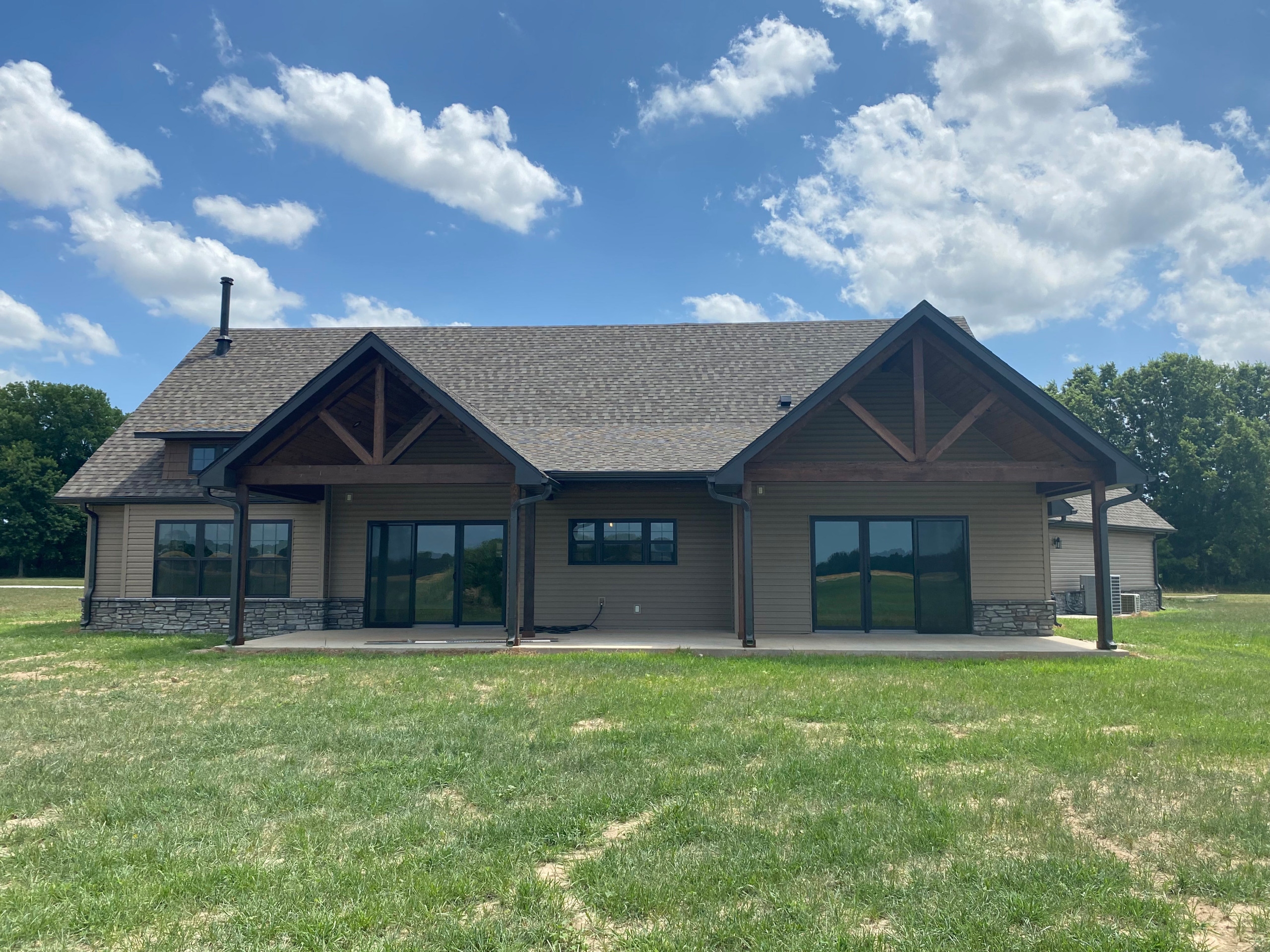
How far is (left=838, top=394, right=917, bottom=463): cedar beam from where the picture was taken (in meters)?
11.5

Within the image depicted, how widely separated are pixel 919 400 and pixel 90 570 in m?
16.0

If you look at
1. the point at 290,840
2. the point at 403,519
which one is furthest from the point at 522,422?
the point at 290,840

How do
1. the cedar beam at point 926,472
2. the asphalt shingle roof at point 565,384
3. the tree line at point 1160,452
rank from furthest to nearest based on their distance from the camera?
the tree line at point 1160,452, the asphalt shingle roof at point 565,384, the cedar beam at point 926,472

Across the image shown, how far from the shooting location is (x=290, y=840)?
4277 millimetres

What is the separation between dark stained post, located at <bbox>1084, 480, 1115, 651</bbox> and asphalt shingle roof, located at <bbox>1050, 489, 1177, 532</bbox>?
712 centimetres

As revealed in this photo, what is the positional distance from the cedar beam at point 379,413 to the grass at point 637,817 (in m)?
4.47

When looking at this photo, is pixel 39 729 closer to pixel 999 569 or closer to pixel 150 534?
pixel 150 534

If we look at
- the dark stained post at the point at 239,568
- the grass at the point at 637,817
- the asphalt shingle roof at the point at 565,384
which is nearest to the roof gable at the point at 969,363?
the asphalt shingle roof at the point at 565,384

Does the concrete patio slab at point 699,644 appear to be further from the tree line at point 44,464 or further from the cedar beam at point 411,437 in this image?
the tree line at point 44,464

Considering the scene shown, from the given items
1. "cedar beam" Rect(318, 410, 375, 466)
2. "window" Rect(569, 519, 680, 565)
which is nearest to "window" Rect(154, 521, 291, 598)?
"cedar beam" Rect(318, 410, 375, 466)

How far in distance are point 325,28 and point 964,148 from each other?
11.1 m

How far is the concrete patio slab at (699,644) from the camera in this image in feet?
37.8

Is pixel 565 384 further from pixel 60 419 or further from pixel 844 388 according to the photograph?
pixel 60 419

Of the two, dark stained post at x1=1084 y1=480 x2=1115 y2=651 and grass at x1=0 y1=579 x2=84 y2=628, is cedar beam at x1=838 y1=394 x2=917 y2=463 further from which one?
grass at x1=0 y1=579 x2=84 y2=628
